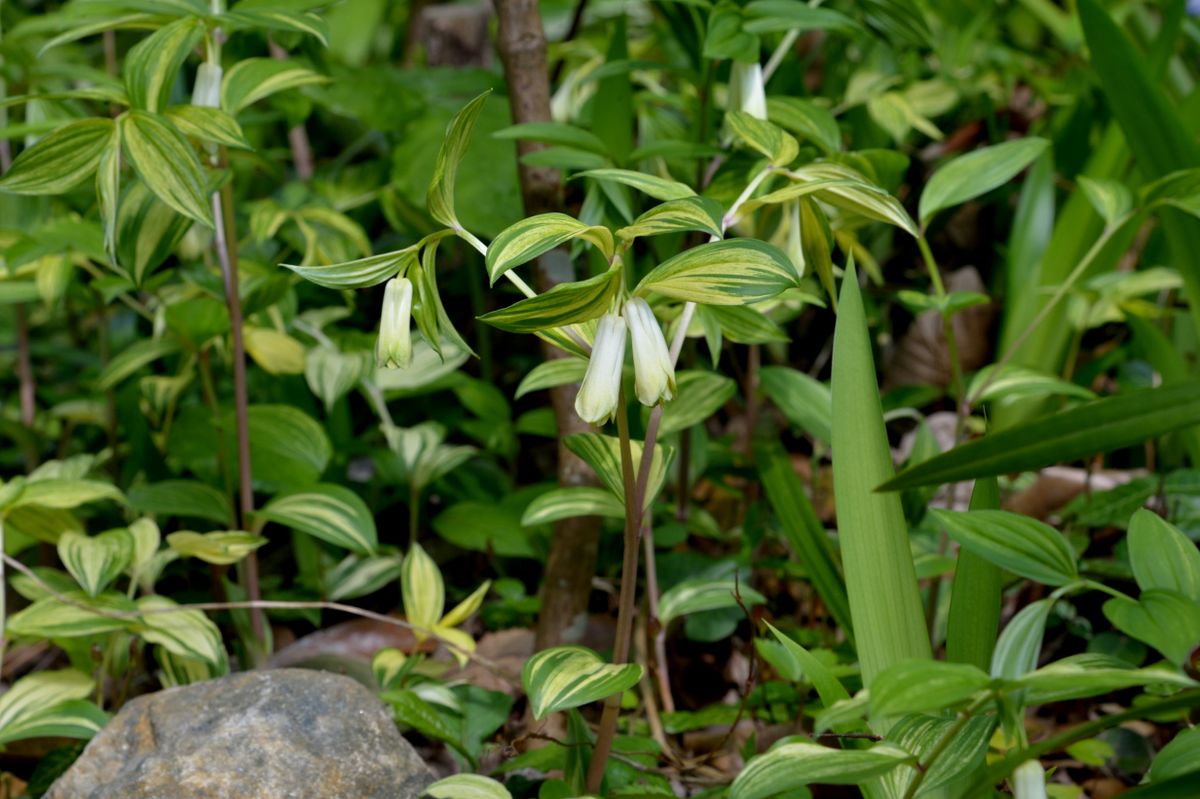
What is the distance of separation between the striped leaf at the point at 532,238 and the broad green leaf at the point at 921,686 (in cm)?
36

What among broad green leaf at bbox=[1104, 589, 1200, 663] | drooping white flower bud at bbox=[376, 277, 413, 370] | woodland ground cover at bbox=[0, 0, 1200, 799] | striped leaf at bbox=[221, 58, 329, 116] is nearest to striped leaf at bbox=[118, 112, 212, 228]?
woodland ground cover at bbox=[0, 0, 1200, 799]

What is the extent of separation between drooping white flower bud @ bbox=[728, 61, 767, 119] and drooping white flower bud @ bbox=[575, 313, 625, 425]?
1.81ft

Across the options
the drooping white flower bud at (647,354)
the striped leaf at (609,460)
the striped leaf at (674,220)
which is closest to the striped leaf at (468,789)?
the striped leaf at (609,460)

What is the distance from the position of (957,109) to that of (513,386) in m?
1.31

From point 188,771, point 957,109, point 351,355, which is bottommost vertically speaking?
point 188,771

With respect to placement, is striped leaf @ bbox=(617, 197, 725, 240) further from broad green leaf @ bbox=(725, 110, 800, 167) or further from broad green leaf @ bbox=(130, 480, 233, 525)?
broad green leaf @ bbox=(130, 480, 233, 525)

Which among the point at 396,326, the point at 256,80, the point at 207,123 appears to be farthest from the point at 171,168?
the point at 396,326

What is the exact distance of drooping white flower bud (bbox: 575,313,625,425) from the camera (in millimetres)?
763

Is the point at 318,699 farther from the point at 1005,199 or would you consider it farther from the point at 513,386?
the point at 1005,199

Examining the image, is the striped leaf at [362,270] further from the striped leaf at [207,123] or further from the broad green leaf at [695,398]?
the broad green leaf at [695,398]

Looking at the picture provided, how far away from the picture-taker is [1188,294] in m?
1.46

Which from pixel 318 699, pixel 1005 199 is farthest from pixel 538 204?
pixel 1005 199

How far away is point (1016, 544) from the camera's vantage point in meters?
0.77

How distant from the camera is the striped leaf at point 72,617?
45.5 inches
